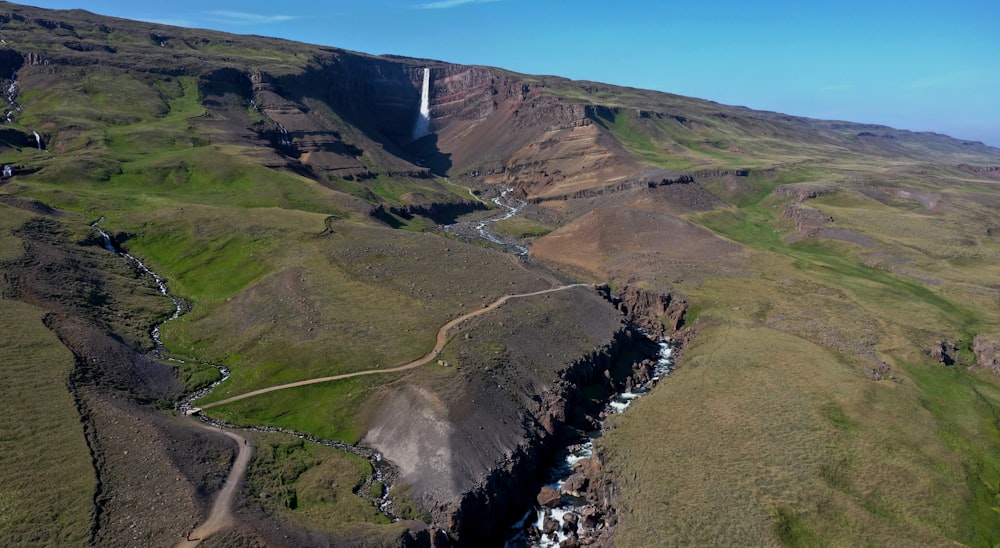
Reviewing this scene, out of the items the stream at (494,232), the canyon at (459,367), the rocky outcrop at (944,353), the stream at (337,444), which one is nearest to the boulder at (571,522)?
the canyon at (459,367)

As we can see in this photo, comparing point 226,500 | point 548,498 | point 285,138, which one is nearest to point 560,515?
point 548,498

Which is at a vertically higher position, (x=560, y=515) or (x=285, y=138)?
(x=285, y=138)

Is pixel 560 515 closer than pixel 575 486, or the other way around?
pixel 560 515

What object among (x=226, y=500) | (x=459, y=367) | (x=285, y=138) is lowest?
(x=226, y=500)

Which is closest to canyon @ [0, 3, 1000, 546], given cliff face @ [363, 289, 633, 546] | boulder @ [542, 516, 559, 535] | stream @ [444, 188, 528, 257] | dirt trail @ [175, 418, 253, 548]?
cliff face @ [363, 289, 633, 546]

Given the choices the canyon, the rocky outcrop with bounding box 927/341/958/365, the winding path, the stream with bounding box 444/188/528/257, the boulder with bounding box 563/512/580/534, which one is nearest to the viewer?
the winding path

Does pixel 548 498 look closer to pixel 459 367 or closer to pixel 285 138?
pixel 459 367

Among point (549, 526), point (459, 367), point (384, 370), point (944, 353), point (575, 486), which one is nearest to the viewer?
point (549, 526)

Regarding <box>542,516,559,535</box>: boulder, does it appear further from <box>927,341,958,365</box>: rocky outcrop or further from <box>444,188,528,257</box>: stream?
<box>444,188,528,257</box>: stream

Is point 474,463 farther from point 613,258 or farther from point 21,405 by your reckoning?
point 613,258

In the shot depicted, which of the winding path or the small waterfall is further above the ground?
the small waterfall
